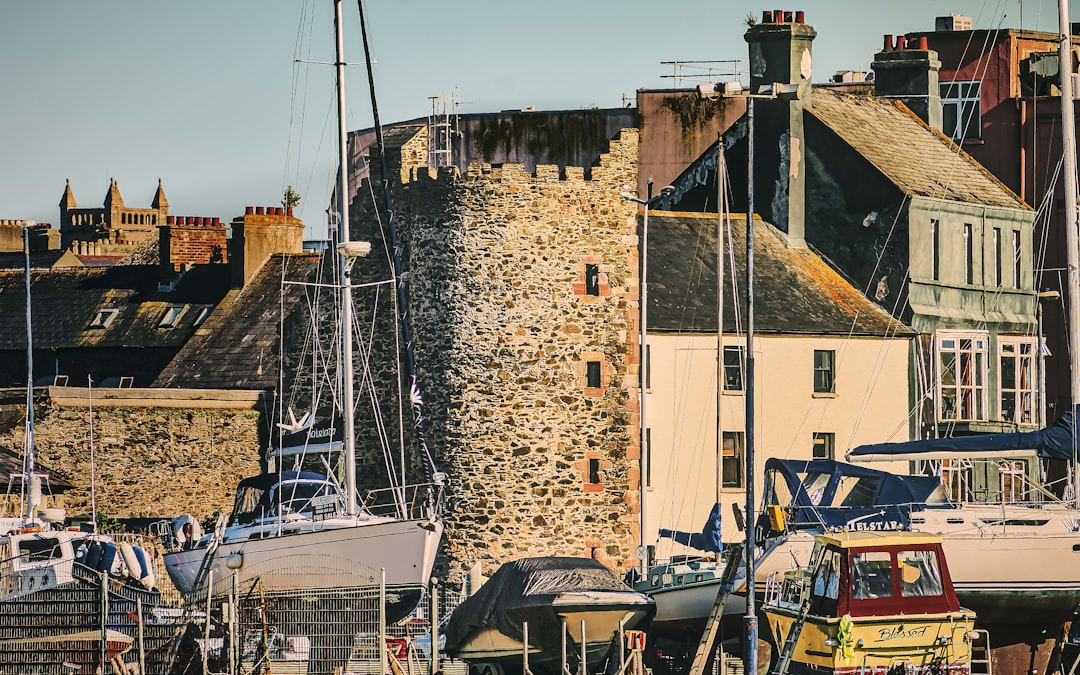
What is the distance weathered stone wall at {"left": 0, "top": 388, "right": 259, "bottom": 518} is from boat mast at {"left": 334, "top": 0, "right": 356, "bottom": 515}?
4646mm

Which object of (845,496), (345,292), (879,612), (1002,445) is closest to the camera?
(879,612)

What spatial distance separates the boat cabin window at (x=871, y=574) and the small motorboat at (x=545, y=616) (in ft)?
12.8

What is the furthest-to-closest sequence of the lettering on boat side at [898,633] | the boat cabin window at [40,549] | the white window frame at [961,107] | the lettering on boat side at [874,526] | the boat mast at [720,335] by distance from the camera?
1. the white window frame at [961,107]
2. the boat mast at [720,335]
3. the boat cabin window at [40,549]
4. the lettering on boat side at [874,526]
5. the lettering on boat side at [898,633]

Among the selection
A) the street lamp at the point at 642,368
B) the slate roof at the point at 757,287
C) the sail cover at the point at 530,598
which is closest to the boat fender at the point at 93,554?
the sail cover at the point at 530,598

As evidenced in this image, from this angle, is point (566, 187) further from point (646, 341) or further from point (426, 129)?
point (426, 129)

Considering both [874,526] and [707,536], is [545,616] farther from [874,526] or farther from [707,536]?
[707,536]

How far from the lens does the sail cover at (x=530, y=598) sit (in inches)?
1251

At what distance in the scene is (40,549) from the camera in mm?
37500

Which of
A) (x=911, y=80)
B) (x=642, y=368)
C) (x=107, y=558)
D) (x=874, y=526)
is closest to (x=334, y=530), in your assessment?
(x=107, y=558)

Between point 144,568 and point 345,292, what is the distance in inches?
246

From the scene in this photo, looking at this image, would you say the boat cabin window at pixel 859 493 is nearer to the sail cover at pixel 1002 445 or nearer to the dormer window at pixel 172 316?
the sail cover at pixel 1002 445

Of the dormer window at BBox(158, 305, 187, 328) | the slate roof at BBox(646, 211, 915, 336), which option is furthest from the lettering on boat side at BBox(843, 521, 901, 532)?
the dormer window at BBox(158, 305, 187, 328)

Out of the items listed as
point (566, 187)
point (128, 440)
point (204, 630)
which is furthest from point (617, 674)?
point (128, 440)

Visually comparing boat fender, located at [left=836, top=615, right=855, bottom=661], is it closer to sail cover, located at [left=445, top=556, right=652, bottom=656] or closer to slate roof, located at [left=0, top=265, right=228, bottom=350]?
sail cover, located at [left=445, top=556, right=652, bottom=656]
